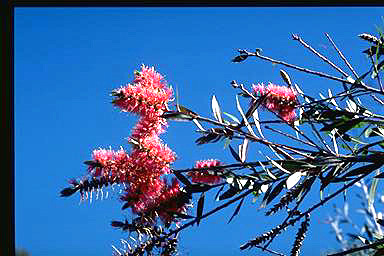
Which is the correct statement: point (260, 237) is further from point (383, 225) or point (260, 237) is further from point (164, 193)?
point (383, 225)

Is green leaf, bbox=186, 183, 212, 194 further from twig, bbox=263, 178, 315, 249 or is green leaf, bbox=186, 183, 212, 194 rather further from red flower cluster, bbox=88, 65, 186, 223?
twig, bbox=263, 178, 315, 249

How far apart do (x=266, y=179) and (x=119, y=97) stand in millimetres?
276

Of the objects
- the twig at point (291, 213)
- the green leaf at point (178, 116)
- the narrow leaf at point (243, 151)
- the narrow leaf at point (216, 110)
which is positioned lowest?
the twig at point (291, 213)

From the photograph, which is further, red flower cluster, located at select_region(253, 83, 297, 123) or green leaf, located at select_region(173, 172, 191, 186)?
red flower cluster, located at select_region(253, 83, 297, 123)

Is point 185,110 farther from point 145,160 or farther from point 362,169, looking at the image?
point 362,169

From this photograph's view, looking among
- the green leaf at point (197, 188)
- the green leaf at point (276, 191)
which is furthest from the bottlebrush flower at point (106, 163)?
the green leaf at point (276, 191)

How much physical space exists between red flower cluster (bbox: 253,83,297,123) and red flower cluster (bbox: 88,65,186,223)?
204mm

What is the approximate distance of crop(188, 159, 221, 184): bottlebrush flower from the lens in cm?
94

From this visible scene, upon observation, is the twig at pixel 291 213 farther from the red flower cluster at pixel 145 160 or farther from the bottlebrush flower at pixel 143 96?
the bottlebrush flower at pixel 143 96

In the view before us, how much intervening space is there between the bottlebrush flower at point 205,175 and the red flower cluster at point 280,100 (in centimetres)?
17

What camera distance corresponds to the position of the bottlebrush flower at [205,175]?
3.10 feet

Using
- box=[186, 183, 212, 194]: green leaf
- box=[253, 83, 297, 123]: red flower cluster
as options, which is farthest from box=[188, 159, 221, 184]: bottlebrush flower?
box=[253, 83, 297, 123]: red flower cluster

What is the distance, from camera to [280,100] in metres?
1.07
